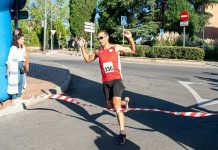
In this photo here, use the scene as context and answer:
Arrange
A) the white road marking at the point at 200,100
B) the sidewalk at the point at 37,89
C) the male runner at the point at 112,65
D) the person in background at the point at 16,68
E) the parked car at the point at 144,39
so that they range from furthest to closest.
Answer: the parked car at the point at 144,39
the white road marking at the point at 200,100
the person in background at the point at 16,68
the sidewalk at the point at 37,89
the male runner at the point at 112,65

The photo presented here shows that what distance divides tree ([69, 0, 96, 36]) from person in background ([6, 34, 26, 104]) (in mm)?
41416

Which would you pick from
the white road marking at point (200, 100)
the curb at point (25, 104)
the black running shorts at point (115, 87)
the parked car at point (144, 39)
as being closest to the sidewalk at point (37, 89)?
the curb at point (25, 104)

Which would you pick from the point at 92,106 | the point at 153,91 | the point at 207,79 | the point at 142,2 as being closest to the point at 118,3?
the point at 142,2

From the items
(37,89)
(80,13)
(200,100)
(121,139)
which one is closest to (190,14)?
(80,13)

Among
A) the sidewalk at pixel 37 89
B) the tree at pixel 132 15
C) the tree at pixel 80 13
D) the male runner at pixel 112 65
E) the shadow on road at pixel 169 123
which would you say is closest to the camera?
the shadow on road at pixel 169 123

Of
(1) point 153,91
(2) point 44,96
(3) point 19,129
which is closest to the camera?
(3) point 19,129

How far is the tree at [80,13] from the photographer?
167 ft

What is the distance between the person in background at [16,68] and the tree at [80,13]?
41.4 metres

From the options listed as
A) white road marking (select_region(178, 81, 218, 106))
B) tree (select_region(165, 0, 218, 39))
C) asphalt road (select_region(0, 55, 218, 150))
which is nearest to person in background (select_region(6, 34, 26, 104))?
asphalt road (select_region(0, 55, 218, 150))

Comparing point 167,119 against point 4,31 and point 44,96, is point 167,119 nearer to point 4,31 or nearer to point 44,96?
point 44,96

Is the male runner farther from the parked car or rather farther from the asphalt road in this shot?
the parked car

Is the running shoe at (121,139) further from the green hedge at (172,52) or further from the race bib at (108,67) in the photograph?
the green hedge at (172,52)

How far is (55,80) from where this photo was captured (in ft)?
44.3

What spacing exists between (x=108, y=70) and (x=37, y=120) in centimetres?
207
